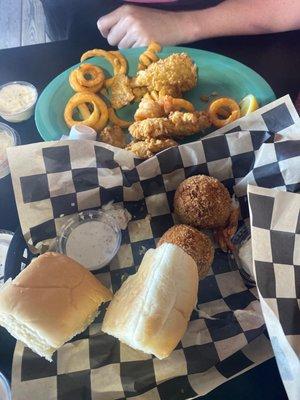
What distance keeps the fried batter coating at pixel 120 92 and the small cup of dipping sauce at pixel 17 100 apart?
0.28 m

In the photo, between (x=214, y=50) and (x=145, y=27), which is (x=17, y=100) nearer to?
(x=145, y=27)

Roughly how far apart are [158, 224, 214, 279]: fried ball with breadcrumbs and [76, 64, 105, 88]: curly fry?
0.65m

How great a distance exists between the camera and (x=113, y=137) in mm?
1430

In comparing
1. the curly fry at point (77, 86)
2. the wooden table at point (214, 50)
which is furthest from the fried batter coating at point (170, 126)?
the wooden table at point (214, 50)

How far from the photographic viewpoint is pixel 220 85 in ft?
5.27

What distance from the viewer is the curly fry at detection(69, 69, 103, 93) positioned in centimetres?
153

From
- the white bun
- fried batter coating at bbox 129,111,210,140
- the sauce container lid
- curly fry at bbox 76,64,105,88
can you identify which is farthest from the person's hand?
the white bun

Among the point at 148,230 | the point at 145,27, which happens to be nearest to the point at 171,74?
the point at 145,27

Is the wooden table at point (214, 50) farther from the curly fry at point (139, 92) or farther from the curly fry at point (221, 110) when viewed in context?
the curly fry at point (139, 92)

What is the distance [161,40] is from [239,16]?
32 centimetres

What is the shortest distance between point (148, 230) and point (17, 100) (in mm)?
711

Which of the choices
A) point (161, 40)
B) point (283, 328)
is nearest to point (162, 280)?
point (283, 328)

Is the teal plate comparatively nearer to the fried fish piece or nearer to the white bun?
the fried fish piece

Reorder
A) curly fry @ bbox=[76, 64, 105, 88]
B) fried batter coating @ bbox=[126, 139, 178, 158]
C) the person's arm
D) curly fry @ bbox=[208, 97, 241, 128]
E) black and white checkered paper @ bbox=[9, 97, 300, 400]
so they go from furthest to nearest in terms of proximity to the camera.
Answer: the person's arm → curly fry @ bbox=[76, 64, 105, 88] → curly fry @ bbox=[208, 97, 241, 128] → fried batter coating @ bbox=[126, 139, 178, 158] → black and white checkered paper @ bbox=[9, 97, 300, 400]
